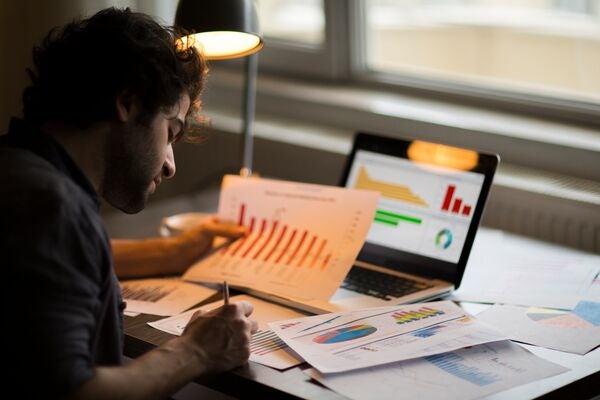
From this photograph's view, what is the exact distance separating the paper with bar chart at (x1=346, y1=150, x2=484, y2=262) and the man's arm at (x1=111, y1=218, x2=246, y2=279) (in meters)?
0.30

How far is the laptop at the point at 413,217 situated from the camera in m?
1.86

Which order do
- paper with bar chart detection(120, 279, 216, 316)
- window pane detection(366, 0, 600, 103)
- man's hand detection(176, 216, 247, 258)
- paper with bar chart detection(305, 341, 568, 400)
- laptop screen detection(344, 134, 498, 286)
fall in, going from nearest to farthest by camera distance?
paper with bar chart detection(305, 341, 568, 400) → paper with bar chart detection(120, 279, 216, 316) → laptop screen detection(344, 134, 498, 286) → man's hand detection(176, 216, 247, 258) → window pane detection(366, 0, 600, 103)

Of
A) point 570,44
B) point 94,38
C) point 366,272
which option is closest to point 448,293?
point 366,272

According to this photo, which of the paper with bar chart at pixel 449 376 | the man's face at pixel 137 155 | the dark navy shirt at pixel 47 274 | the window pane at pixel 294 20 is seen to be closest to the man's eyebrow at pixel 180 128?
the man's face at pixel 137 155

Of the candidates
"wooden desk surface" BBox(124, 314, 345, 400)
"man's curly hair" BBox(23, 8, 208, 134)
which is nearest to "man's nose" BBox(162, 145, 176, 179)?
"man's curly hair" BBox(23, 8, 208, 134)

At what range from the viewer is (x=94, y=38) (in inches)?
56.4

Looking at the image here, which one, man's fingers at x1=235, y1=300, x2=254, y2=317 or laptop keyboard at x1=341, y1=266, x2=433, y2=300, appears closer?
man's fingers at x1=235, y1=300, x2=254, y2=317

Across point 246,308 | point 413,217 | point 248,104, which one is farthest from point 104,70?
point 248,104

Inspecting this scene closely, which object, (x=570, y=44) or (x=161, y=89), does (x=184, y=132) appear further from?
(x=570, y=44)

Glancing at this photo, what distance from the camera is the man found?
1.19m

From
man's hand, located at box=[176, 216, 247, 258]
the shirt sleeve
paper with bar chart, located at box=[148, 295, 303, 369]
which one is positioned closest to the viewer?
the shirt sleeve

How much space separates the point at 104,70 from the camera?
1.41 meters

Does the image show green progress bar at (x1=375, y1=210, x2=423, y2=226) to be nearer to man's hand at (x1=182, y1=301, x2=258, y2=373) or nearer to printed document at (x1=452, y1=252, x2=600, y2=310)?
printed document at (x1=452, y1=252, x2=600, y2=310)

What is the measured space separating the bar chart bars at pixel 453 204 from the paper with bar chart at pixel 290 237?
148 mm
